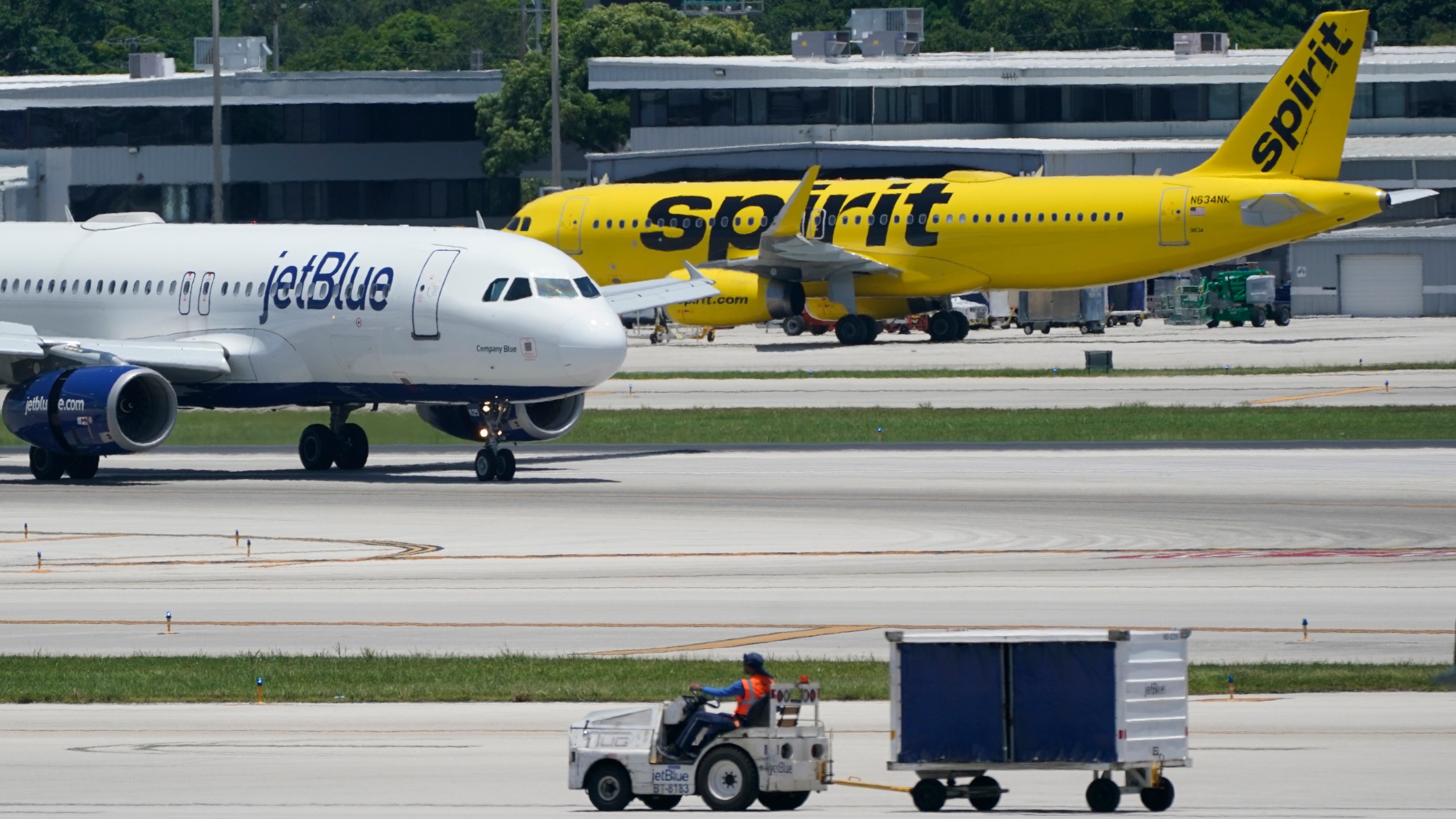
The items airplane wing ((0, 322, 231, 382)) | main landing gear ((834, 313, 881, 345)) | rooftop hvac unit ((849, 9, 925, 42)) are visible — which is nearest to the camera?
airplane wing ((0, 322, 231, 382))

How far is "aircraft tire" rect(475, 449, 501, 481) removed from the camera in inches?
1655

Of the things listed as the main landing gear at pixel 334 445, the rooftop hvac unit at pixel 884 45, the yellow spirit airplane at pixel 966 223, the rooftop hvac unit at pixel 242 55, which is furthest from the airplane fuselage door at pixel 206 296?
the rooftop hvac unit at pixel 242 55

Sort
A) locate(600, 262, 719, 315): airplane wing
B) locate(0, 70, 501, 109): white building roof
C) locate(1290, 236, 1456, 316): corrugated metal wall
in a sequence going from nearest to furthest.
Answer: locate(600, 262, 719, 315): airplane wing < locate(1290, 236, 1456, 316): corrugated metal wall < locate(0, 70, 501, 109): white building roof

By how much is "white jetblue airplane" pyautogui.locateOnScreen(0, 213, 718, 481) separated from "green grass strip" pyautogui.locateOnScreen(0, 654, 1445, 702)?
56.1 feet

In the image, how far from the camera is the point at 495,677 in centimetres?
2212

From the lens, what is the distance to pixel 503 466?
4197cm

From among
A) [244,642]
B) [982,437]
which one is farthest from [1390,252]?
[244,642]

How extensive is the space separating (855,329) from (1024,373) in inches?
598

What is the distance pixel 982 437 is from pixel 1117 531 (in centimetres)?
1595

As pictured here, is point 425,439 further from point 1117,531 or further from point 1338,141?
point 1338,141

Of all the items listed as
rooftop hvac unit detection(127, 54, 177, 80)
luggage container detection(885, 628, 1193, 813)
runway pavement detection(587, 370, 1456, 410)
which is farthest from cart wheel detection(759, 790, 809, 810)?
rooftop hvac unit detection(127, 54, 177, 80)

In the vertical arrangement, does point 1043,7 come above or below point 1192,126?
above

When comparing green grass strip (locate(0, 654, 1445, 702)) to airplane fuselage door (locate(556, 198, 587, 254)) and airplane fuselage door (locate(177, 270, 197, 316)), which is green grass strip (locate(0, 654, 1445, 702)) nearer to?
airplane fuselage door (locate(177, 270, 197, 316))

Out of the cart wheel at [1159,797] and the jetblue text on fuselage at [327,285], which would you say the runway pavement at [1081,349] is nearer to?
the jetblue text on fuselage at [327,285]
